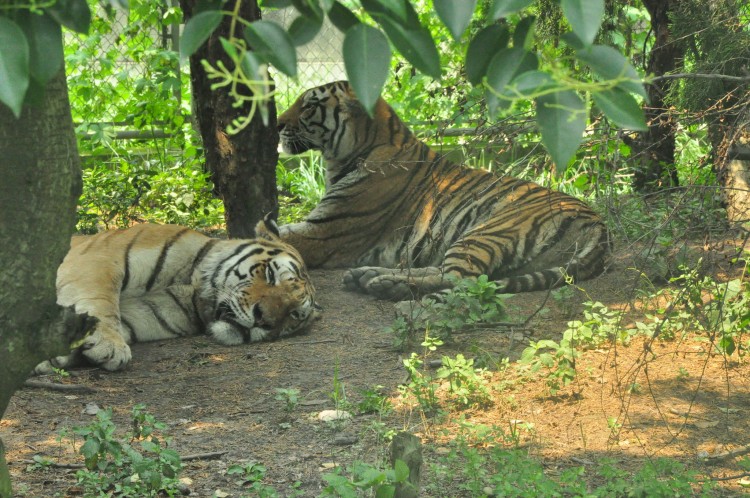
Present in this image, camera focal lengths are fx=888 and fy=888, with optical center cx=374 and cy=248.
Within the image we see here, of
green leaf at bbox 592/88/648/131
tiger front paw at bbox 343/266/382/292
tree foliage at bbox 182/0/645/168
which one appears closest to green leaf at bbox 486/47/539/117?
tree foliage at bbox 182/0/645/168

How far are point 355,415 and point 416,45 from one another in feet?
8.44

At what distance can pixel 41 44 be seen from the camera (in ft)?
3.77

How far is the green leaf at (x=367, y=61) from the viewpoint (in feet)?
3.54

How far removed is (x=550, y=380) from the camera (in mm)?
3641

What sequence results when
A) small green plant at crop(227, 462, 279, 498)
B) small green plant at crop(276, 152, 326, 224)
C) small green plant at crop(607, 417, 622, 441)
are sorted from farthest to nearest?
small green plant at crop(276, 152, 326, 224)
small green plant at crop(607, 417, 622, 441)
small green plant at crop(227, 462, 279, 498)

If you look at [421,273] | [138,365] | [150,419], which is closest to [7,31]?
[150,419]

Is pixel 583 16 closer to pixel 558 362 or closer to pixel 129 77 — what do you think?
pixel 558 362

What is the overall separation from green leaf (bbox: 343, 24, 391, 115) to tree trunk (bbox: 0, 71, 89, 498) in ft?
3.38

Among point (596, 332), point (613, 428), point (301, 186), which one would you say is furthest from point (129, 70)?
point (613, 428)

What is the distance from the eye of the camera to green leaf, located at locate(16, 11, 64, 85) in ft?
3.75

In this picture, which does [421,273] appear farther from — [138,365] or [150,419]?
[150,419]

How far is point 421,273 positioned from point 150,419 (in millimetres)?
2855

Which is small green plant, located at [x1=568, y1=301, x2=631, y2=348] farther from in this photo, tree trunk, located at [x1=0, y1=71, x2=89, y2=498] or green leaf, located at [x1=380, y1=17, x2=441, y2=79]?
green leaf, located at [x1=380, y1=17, x2=441, y2=79]

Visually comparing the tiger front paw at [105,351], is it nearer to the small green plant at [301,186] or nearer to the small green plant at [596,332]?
the small green plant at [596,332]
